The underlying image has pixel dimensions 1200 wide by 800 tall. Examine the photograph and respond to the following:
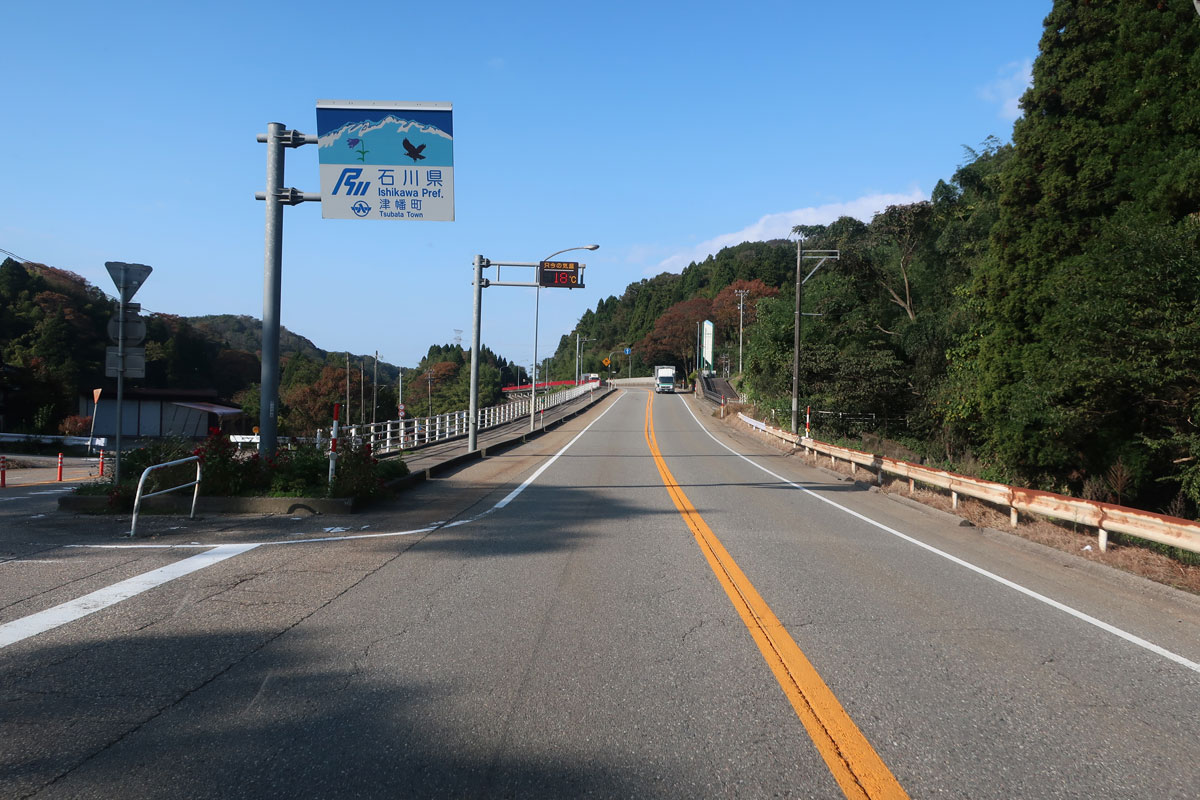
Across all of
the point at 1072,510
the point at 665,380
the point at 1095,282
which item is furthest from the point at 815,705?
the point at 665,380

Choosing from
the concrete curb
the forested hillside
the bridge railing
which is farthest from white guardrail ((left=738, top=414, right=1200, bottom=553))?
the bridge railing

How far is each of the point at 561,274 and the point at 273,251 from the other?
1830cm

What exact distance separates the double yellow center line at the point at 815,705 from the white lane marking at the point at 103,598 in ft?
16.7

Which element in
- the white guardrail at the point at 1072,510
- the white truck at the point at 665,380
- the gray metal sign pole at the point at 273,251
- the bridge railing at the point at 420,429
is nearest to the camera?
the white guardrail at the point at 1072,510

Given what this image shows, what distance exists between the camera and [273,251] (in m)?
13.2

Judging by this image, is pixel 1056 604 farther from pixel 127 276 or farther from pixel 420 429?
pixel 420 429

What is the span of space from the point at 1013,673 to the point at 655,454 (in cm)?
2388

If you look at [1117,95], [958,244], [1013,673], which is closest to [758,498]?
[1013,673]

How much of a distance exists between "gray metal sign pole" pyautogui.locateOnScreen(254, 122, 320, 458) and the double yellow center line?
28.1 ft

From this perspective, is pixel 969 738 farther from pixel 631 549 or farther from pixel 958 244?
pixel 958 244

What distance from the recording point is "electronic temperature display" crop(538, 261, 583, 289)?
3059cm

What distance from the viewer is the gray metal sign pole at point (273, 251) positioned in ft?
43.1

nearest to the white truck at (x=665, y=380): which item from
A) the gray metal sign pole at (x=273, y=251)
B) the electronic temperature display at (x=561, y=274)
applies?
the electronic temperature display at (x=561, y=274)

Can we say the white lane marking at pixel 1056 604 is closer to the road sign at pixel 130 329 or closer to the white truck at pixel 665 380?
the road sign at pixel 130 329
